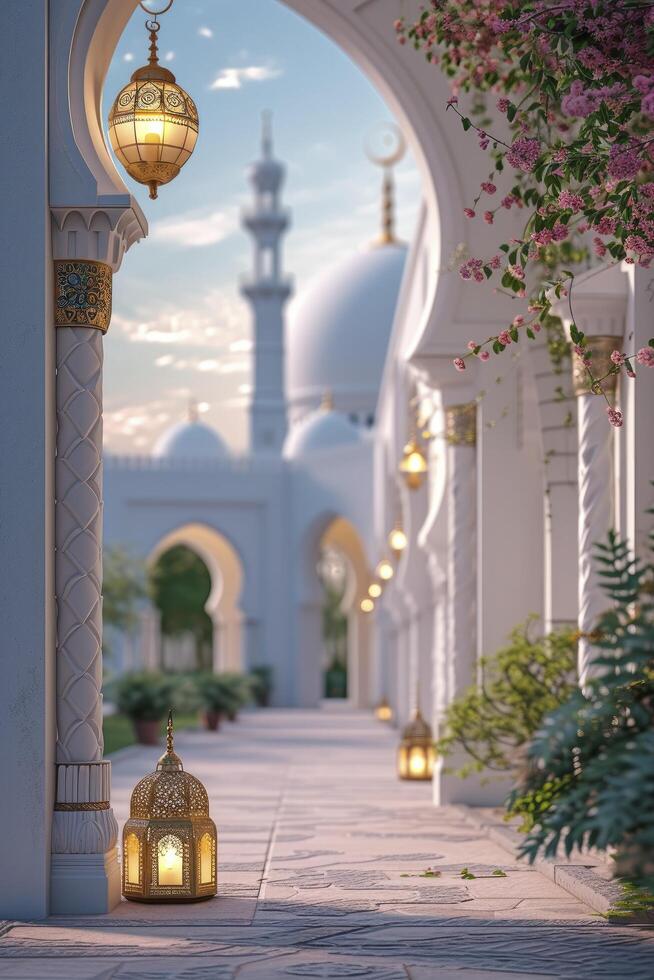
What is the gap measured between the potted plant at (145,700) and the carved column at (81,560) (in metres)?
14.7

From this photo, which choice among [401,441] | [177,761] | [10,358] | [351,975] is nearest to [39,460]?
[10,358]

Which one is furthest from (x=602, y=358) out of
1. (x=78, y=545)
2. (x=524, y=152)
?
(x=78, y=545)

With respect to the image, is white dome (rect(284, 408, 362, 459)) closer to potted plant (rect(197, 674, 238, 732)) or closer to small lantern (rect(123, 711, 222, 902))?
potted plant (rect(197, 674, 238, 732))

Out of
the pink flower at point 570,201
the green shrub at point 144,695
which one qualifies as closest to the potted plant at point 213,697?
the green shrub at point 144,695

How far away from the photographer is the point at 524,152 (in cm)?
616

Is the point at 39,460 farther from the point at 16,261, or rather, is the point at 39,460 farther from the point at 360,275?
the point at 360,275

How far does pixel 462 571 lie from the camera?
1307cm

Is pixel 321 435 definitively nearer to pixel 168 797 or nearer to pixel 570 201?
pixel 168 797

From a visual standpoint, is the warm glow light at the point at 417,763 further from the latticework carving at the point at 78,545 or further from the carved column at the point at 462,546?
the latticework carving at the point at 78,545

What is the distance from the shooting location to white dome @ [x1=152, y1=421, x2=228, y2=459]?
40.2 metres

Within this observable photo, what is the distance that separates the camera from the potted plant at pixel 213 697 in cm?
2677

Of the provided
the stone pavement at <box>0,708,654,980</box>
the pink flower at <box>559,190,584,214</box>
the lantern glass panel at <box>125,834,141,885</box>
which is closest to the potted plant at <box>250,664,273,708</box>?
the stone pavement at <box>0,708,654,980</box>

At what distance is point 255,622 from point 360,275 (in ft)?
35.9

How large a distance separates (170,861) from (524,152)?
3589 mm
